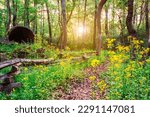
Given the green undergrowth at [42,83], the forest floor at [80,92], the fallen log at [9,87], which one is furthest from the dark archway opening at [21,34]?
the fallen log at [9,87]

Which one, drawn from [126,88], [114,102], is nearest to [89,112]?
[114,102]

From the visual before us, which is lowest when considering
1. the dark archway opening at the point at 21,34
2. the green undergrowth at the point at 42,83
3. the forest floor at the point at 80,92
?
the forest floor at the point at 80,92

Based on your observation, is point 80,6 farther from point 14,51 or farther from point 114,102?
point 114,102

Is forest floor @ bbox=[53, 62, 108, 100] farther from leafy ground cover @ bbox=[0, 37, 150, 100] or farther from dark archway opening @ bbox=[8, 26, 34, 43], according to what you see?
dark archway opening @ bbox=[8, 26, 34, 43]

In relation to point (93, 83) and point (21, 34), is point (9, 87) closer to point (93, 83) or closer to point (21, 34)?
point (93, 83)

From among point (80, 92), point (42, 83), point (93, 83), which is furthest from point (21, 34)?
point (93, 83)

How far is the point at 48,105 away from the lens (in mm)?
5863

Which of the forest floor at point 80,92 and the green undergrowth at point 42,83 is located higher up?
the green undergrowth at point 42,83

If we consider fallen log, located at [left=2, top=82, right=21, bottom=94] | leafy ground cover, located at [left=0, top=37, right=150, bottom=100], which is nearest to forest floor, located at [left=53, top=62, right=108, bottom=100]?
leafy ground cover, located at [left=0, top=37, right=150, bottom=100]

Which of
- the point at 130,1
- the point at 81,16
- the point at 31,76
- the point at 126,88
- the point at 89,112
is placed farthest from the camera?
the point at 81,16

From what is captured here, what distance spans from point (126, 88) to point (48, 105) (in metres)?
2.57

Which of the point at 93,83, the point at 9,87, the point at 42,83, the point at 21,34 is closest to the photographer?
the point at 9,87

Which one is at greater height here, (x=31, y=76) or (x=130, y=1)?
(x=130, y=1)

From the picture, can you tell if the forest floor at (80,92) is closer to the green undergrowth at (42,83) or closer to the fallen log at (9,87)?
the green undergrowth at (42,83)
